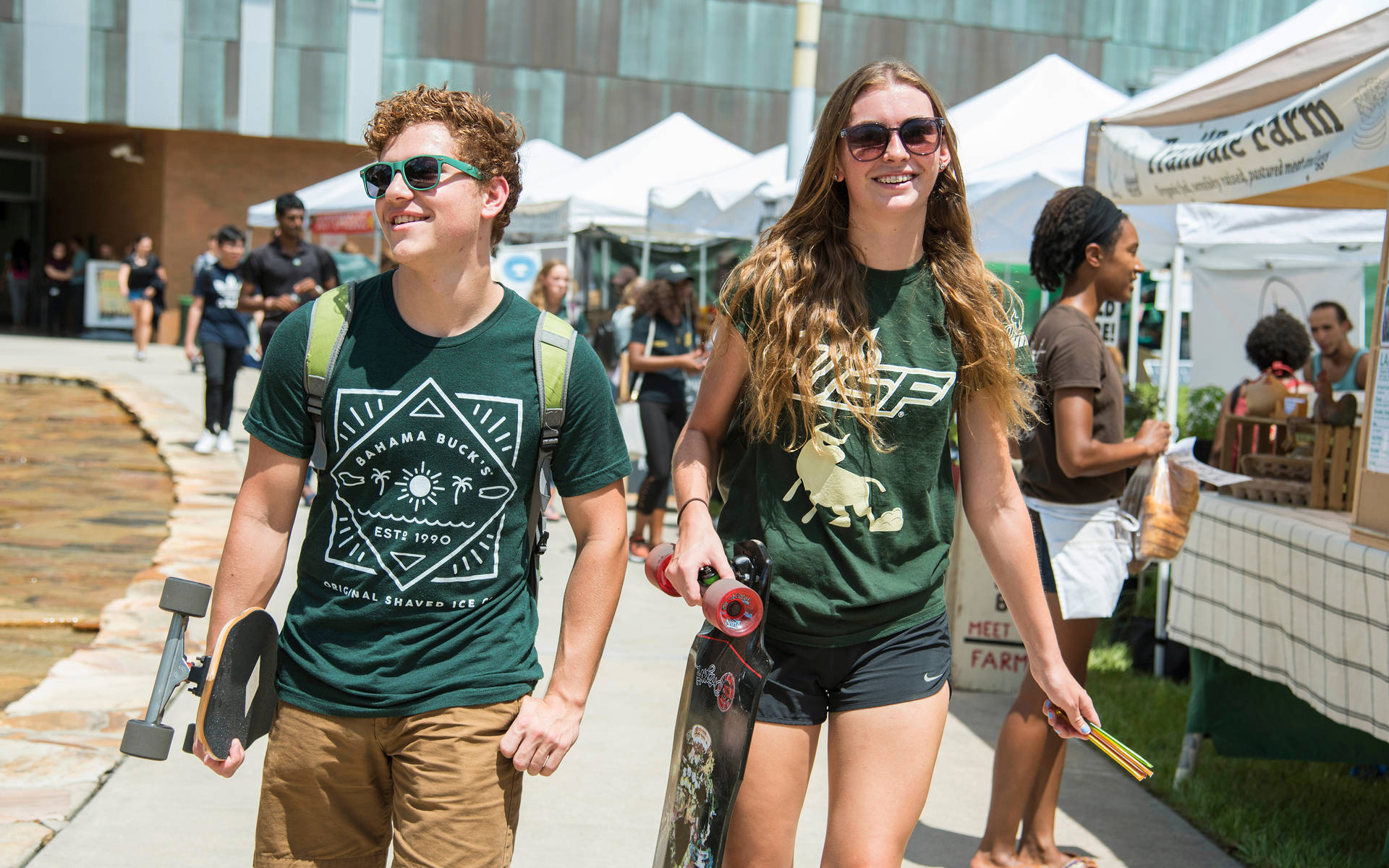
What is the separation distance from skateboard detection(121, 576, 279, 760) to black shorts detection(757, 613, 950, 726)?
0.89 meters

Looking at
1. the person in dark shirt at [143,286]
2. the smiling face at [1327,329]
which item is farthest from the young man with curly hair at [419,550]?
the person in dark shirt at [143,286]

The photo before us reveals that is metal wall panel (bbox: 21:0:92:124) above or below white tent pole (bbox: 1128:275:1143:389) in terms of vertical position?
above

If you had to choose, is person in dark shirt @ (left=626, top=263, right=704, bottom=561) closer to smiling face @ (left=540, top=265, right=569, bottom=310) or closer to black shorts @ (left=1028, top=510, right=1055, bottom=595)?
smiling face @ (left=540, top=265, right=569, bottom=310)

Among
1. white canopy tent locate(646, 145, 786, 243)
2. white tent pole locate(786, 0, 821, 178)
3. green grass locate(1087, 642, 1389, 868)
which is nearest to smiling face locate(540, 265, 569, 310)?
white canopy tent locate(646, 145, 786, 243)

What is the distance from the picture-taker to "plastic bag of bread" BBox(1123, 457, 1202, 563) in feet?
12.3

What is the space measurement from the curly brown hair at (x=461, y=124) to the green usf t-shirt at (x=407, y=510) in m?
0.30

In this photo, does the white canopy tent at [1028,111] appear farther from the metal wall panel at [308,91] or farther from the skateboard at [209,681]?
the metal wall panel at [308,91]

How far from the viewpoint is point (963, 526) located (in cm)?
574

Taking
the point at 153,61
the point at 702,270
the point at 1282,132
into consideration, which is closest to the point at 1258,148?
the point at 1282,132

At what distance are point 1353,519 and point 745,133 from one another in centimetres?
2440

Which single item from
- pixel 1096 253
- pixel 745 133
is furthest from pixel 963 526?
pixel 745 133

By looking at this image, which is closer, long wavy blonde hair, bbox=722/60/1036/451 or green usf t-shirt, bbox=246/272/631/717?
green usf t-shirt, bbox=246/272/631/717

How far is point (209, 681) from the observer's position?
2.06 m

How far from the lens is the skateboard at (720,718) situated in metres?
2.21
